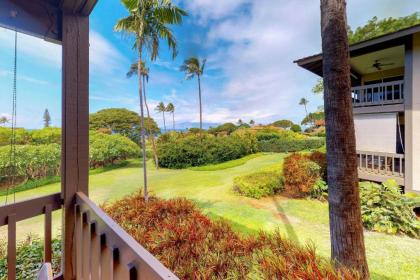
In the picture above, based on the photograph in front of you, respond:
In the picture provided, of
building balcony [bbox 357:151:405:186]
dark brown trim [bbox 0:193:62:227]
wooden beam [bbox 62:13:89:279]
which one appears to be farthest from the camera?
building balcony [bbox 357:151:405:186]

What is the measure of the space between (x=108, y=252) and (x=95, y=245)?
10.7 inches

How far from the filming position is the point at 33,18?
1.64 m

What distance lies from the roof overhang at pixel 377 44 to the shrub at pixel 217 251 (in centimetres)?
674

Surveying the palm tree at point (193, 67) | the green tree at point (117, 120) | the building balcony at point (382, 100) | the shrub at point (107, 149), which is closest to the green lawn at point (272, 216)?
the shrub at point (107, 149)

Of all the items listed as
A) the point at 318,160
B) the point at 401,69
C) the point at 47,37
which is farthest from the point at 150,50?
the point at 401,69

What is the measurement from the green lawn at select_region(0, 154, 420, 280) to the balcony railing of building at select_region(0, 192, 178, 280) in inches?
20.0

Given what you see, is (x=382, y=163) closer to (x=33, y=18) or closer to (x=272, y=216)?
(x=272, y=216)

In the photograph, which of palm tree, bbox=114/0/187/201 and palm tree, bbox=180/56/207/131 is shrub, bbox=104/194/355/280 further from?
palm tree, bbox=180/56/207/131

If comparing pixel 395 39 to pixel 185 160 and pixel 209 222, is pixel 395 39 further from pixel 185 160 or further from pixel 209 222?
pixel 185 160

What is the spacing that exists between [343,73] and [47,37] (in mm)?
2918

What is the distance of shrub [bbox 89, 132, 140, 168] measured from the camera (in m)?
12.4

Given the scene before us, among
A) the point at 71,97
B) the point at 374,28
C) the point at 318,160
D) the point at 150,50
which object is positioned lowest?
the point at 318,160

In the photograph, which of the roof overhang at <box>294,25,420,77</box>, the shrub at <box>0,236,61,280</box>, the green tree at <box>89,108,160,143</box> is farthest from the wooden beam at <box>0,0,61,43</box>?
the green tree at <box>89,108,160,143</box>

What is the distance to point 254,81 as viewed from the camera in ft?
74.2
